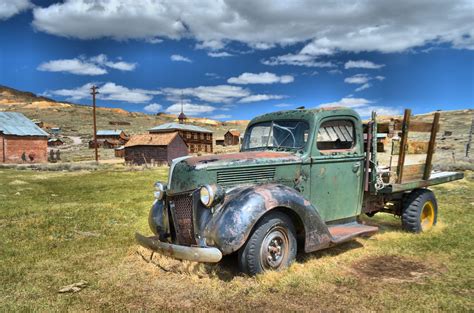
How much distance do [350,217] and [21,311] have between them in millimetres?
4667

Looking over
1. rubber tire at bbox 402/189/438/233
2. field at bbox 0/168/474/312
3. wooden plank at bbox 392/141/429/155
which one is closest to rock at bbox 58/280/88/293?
field at bbox 0/168/474/312

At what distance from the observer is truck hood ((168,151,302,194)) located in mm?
4633

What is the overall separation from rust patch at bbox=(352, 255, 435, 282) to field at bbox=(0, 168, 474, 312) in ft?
0.04

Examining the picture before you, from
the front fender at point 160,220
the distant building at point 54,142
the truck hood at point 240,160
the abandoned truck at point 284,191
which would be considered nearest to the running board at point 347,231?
the abandoned truck at point 284,191

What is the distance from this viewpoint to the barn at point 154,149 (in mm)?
36438

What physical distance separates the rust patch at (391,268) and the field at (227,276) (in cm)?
1

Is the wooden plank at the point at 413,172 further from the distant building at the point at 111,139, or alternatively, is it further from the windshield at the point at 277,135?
the distant building at the point at 111,139

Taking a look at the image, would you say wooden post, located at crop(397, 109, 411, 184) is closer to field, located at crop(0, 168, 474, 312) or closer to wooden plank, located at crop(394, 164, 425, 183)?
wooden plank, located at crop(394, 164, 425, 183)

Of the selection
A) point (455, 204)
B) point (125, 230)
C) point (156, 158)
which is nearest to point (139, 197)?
point (125, 230)

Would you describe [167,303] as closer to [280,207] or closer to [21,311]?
[21,311]

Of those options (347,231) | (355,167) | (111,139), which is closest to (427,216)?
(355,167)

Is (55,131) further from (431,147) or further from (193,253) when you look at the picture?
(193,253)

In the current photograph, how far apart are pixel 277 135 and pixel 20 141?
126 ft

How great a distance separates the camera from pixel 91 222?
8281 mm
